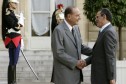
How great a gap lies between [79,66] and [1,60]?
849 centimetres

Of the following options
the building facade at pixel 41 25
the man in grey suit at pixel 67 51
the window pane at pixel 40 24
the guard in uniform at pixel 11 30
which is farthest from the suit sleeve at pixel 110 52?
the window pane at pixel 40 24

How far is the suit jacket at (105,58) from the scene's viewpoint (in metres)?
6.83

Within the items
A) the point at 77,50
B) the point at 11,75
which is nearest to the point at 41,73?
the point at 11,75

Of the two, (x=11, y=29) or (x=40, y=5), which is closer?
(x=11, y=29)

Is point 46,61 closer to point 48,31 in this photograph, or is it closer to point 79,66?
point 48,31

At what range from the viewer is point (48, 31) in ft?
55.0

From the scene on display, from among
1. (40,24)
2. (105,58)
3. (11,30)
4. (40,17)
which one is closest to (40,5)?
(40,17)

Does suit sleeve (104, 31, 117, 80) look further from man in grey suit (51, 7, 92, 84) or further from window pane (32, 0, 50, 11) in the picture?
window pane (32, 0, 50, 11)

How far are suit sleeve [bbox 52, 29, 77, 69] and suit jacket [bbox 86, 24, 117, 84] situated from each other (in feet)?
1.33

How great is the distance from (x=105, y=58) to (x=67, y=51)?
0.55 meters

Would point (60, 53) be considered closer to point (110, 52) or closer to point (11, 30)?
point (110, 52)

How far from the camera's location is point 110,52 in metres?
6.81

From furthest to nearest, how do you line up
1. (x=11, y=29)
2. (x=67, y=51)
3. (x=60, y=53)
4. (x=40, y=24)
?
(x=40, y=24)
(x=11, y=29)
(x=67, y=51)
(x=60, y=53)

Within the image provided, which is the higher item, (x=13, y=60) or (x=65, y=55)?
(x=65, y=55)
